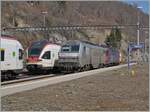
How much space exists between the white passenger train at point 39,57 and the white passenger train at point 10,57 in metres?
6.94

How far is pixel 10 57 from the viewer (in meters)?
28.4

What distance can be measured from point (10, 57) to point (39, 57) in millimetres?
9636

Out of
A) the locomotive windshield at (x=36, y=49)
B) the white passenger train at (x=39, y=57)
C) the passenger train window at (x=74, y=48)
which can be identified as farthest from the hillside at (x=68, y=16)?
the locomotive windshield at (x=36, y=49)

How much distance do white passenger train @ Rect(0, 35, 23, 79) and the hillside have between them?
135ft

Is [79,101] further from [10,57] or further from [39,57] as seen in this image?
[39,57]

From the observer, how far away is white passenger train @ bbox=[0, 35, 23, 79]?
27.1 metres

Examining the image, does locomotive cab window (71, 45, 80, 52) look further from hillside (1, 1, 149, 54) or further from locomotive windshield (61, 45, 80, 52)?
hillside (1, 1, 149, 54)

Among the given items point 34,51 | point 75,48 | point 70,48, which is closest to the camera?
point 34,51

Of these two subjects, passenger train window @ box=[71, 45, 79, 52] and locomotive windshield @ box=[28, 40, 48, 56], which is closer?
locomotive windshield @ box=[28, 40, 48, 56]

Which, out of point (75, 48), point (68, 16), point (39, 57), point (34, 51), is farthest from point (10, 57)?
point (68, 16)

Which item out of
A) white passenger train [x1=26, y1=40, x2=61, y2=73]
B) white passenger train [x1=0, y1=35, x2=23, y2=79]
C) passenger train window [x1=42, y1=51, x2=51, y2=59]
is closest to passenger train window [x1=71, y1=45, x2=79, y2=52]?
white passenger train [x1=26, y1=40, x2=61, y2=73]

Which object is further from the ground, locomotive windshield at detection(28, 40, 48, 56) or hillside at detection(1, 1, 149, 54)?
hillside at detection(1, 1, 149, 54)

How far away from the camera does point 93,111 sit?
1212cm

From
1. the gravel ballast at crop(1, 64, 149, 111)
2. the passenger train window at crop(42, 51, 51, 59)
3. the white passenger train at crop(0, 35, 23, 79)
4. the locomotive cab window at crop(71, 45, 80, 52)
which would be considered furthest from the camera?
the locomotive cab window at crop(71, 45, 80, 52)
